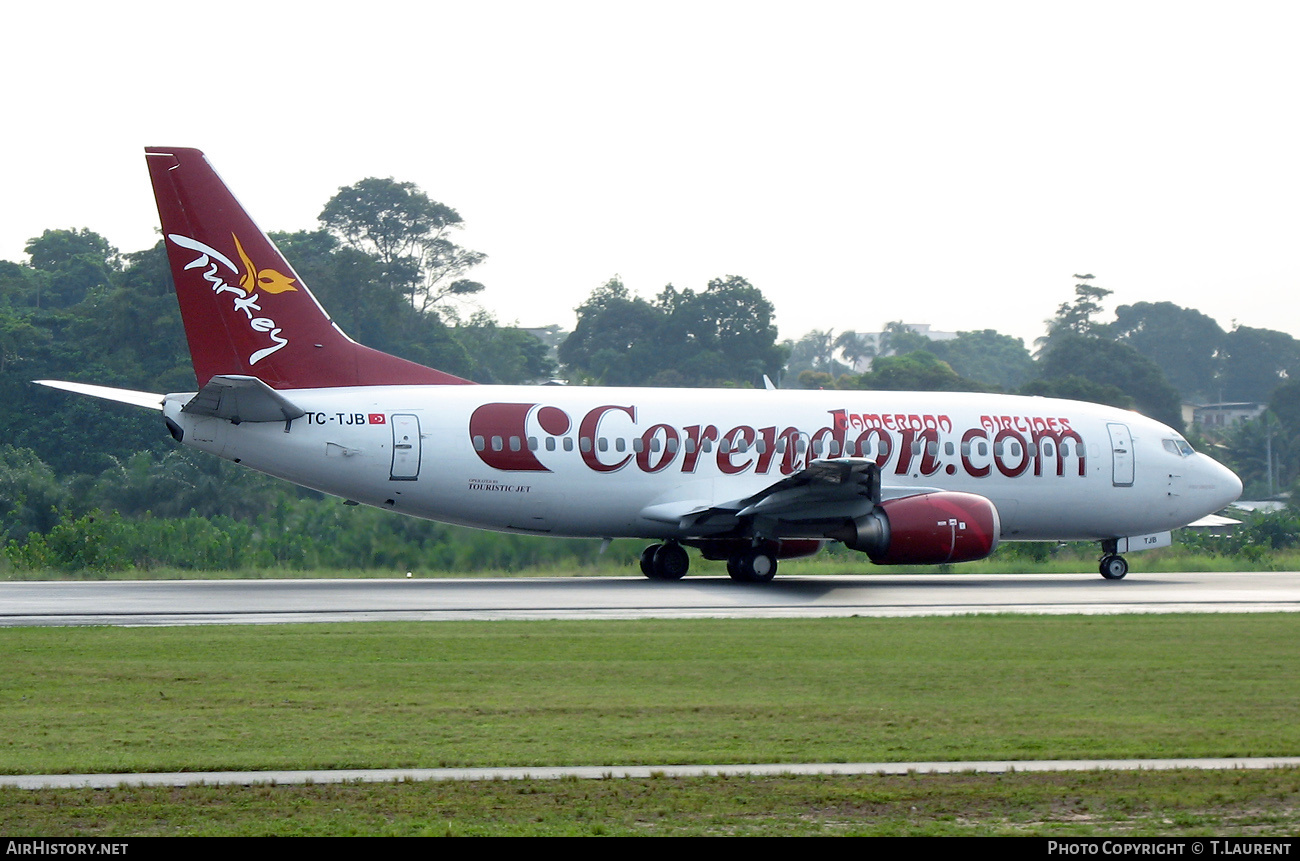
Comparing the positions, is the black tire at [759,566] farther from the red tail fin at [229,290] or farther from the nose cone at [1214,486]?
the nose cone at [1214,486]

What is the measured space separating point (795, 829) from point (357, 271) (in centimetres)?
6733

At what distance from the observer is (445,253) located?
9000 cm

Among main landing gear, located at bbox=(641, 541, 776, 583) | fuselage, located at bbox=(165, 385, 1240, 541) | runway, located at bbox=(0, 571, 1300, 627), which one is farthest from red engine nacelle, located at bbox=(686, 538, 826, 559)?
fuselage, located at bbox=(165, 385, 1240, 541)

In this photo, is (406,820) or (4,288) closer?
(406,820)

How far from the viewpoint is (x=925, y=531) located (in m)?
26.4

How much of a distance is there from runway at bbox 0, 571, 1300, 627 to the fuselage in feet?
5.23

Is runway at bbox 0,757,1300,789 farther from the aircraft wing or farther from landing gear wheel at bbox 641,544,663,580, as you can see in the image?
landing gear wheel at bbox 641,544,663,580

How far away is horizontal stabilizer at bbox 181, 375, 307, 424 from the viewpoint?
2462 centimetres

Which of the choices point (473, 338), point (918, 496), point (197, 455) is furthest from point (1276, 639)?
point (473, 338)

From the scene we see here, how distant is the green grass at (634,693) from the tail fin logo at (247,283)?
8.83m

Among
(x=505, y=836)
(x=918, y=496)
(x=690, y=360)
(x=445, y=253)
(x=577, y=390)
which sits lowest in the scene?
(x=505, y=836)

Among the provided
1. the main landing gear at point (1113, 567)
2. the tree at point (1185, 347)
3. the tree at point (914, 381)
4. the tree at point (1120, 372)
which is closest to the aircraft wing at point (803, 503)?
the main landing gear at point (1113, 567)

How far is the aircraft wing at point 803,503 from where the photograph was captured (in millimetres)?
26250

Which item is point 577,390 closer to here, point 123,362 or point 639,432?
point 639,432
